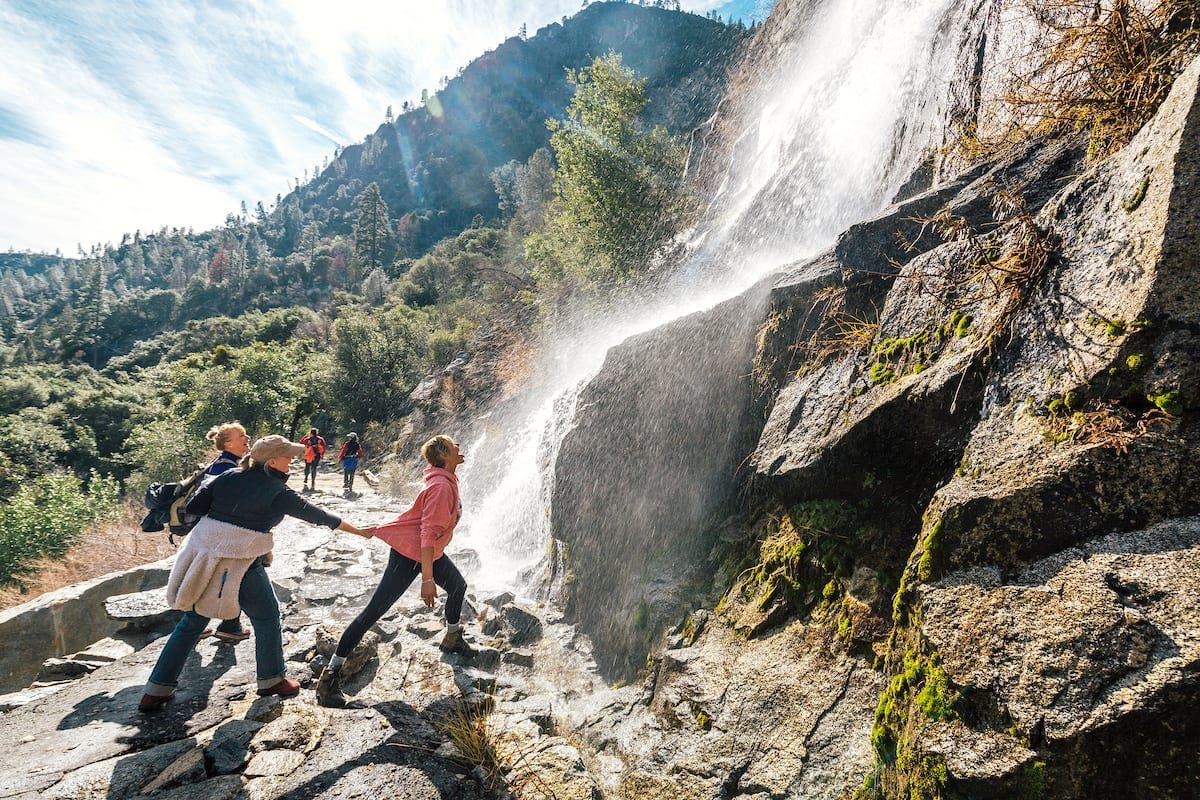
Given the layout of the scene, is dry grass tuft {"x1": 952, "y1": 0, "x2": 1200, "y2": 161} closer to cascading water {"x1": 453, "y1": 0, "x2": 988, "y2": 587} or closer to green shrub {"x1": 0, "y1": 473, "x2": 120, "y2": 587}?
A: cascading water {"x1": 453, "y1": 0, "x2": 988, "y2": 587}

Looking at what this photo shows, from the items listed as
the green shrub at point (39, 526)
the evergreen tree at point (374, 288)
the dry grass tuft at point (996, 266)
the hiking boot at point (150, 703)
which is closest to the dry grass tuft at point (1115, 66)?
the dry grass tuft at point (996, 266)

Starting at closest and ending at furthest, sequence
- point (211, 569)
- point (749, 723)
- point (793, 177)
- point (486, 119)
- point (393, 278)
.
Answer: point (749, 723)
point (211, 569)
point (793, 177)
point (393, 278)
point (486, 119)

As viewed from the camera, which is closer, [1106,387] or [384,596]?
[1106,387]

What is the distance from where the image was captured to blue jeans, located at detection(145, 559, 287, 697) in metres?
4.16

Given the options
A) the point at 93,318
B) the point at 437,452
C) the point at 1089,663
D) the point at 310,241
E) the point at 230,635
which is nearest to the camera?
the point at 1089,663

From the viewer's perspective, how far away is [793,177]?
1145 cm

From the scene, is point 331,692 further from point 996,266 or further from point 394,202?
point 394,202

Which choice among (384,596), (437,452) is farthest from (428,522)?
(384,596)

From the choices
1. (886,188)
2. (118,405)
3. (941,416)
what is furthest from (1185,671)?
(118,405)

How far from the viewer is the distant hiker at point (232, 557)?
4.06 meters

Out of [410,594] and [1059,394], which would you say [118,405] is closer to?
[410,594]

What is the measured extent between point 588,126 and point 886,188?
826 inches

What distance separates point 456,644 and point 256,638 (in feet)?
6.79

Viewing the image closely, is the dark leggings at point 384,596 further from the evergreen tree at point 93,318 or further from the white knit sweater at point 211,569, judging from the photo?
the evergreen tree at point 93,318
